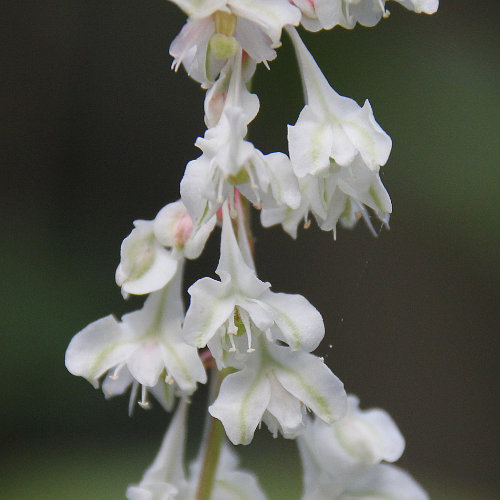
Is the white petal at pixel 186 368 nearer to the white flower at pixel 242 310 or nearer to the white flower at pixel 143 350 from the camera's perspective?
the white flower at pixel 143 350

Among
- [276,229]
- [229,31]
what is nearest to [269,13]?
[229,31]

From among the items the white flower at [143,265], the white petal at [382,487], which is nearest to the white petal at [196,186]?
the white flower at [143,265]

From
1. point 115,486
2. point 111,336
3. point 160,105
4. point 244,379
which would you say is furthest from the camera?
point 160,105

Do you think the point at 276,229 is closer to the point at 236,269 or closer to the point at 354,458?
the point at 354,458

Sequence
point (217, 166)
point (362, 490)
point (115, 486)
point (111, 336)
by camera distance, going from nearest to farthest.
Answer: point (217, 166) → point (111, 336) → point (362, 490) → point (115, 486)

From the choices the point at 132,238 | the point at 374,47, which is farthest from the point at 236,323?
the point at 374,47

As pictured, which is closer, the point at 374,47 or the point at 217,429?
the point at 217,429

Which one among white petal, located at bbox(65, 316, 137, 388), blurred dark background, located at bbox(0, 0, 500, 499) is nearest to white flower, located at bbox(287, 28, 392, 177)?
white petal, located at bbox(65, 316, 137, 388)

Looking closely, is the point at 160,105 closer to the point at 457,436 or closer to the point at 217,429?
the point at 457,436
